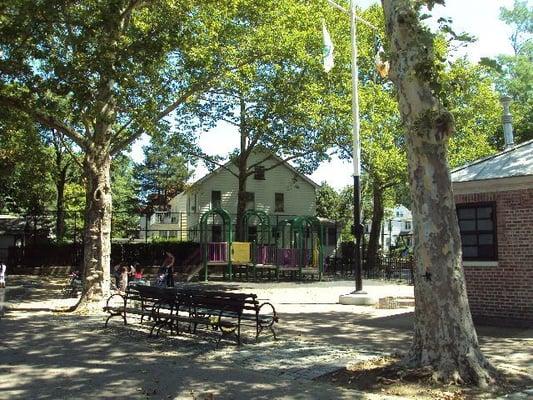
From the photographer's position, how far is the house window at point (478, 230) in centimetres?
1334

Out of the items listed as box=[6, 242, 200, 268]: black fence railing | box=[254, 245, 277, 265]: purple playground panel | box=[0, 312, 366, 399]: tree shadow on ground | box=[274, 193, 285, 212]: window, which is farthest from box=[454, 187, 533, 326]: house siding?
box=[274, 193, 285, 212]: window

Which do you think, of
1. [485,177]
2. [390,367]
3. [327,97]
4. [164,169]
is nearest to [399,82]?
→ [390,367]

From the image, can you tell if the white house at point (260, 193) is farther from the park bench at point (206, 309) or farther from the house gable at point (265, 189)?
the park bench at point (206, 309)

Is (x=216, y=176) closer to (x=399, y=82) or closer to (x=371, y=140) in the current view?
(x=371, y=140)

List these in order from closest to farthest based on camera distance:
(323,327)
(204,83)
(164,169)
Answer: (323,327), (204,83), (164,169)

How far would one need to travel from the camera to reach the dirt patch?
6.65 meters

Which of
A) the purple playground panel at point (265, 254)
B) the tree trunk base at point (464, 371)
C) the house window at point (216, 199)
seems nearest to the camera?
the tree trunk base at point (464, 371)

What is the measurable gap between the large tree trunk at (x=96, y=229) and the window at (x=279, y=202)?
30.4 meters

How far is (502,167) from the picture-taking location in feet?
44.1

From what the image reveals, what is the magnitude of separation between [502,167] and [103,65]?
31.9 ft

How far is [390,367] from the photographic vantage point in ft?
25.5

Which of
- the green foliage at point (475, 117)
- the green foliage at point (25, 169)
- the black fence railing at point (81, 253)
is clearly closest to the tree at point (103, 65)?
the green foliage at point (25, 169)

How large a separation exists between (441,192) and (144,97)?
11.4 meters

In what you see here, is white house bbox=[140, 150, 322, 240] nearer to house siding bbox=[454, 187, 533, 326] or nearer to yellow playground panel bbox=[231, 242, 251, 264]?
yellow playground panel bbox=[231, 242, 251, 264]
